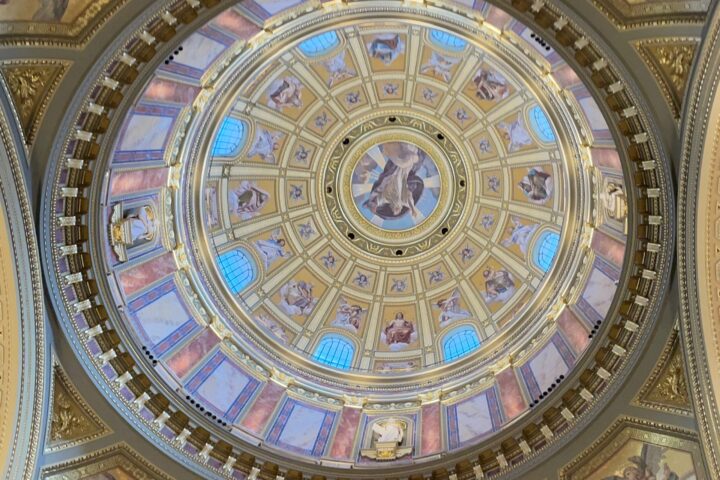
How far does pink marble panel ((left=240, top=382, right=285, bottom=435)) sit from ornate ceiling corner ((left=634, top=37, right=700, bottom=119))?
1519cm

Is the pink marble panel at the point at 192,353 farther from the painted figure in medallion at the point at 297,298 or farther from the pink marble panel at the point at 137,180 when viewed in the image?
the pink marble panel at the point at 137,180

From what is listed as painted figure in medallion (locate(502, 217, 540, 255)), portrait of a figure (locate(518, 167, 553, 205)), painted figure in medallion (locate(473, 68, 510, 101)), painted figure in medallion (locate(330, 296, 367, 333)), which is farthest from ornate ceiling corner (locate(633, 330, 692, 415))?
painted figure in medallion (locate(330, 296, 367, 333))

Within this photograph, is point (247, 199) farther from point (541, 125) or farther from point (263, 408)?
point (541, 125)

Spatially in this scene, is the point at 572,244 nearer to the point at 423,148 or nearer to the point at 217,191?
the point at 423,148

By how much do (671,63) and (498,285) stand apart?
14505mm

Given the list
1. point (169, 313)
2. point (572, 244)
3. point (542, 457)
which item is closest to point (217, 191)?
point (169, 313)

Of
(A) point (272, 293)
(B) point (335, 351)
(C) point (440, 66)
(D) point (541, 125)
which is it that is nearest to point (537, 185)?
(D) point (541, 125)

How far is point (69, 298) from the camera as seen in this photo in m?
17.8

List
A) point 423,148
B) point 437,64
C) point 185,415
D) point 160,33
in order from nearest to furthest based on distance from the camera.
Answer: point 160,33
point 185,415
point 437,64
point 423,148

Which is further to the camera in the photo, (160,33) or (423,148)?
(423,148)

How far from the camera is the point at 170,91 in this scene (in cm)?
1983

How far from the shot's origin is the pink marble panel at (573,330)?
794 inches

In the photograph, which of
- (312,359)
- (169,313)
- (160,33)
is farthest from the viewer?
(312,359)

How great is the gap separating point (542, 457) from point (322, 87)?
1701cm
